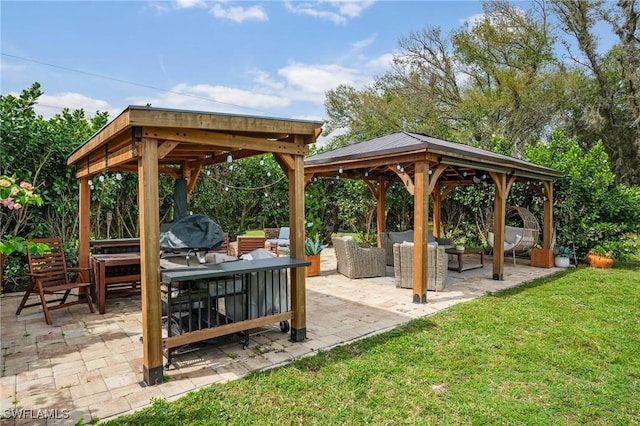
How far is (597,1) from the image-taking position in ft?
53.4

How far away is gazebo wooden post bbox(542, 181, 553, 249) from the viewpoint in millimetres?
9000

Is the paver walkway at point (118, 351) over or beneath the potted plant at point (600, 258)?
beneath

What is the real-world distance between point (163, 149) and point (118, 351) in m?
2.16

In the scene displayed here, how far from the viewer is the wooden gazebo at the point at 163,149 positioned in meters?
3.03

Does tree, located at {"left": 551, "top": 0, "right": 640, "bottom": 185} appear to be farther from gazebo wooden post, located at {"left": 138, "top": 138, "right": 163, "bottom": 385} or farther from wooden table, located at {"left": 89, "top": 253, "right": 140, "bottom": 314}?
gazebo wooden post, located at {"left": 138, "top": 138, "right": 163, "bottom": 385}

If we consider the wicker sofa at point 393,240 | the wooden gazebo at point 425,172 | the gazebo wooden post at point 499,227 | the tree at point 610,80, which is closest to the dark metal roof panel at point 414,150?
the wooden gazebo at point 425,172

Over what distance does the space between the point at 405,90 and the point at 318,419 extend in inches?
806

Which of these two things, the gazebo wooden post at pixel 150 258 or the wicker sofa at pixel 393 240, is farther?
the wicker sofa at pixel 393 240

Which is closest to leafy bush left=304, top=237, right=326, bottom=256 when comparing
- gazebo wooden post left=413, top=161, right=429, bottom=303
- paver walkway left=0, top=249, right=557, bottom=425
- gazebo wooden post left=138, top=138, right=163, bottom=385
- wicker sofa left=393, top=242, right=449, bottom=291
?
paver walkway left=0, top=249, right=557, bottom=425

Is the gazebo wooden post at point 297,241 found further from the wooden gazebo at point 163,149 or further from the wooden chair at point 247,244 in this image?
the wooden chair at point 247,244

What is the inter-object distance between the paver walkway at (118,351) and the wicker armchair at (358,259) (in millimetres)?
1177

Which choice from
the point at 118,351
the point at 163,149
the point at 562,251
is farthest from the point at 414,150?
the point at 562,251

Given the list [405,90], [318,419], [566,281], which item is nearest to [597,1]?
[405,90]

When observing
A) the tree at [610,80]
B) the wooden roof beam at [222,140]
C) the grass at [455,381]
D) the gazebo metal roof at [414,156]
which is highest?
the tree at [610,80]
